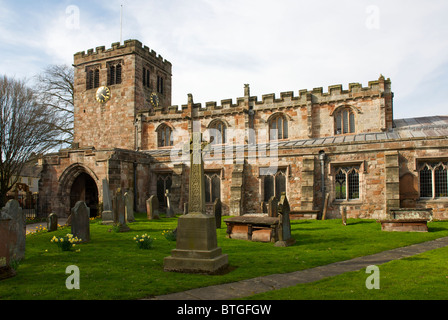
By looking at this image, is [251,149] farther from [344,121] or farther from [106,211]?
[106,211]

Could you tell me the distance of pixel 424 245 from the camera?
10711 mm

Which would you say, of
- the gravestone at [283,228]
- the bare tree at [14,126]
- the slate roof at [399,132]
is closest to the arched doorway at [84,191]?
the bare tree at [14,126]

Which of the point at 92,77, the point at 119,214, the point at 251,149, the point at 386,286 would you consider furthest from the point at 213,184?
the point at 92,77

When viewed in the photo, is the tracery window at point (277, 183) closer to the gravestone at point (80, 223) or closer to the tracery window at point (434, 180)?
the tracery window at point (434, 180)

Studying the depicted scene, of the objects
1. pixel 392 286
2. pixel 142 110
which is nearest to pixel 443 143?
pixel 392 286

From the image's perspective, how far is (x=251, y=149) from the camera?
21250mm

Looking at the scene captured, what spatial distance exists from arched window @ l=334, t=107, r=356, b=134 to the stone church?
0.07 meters

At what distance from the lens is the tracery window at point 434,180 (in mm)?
16891

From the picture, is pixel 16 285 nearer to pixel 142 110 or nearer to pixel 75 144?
pixel 75 144

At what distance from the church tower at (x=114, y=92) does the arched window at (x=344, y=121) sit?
15761 millimetres

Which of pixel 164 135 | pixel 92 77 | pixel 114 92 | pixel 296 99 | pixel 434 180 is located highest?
pixel 92 77

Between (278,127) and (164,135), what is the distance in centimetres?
988

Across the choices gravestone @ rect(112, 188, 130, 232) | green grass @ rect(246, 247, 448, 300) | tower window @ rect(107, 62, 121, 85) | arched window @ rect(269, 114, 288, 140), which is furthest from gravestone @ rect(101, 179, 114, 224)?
tower window @ rect(107, 62, 121, 85)

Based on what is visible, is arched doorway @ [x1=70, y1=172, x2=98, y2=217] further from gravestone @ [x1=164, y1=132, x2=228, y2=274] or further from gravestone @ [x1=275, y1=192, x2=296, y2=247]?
gravestone @ [x1=164, y1=132, x2=228, y2=274]
